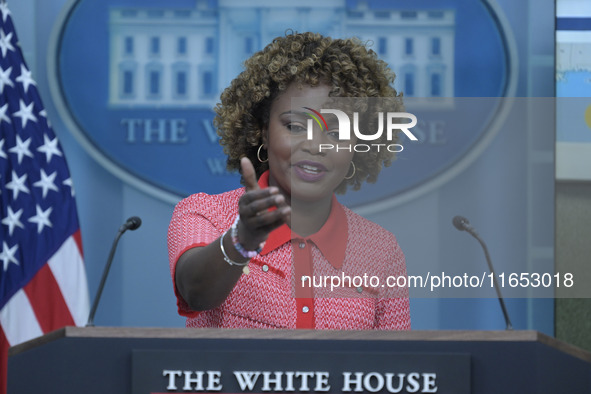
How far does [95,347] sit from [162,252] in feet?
7.62

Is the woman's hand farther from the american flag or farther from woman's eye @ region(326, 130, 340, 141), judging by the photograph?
the american flag

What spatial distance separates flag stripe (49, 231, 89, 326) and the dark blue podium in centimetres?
203

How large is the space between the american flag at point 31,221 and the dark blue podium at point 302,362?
2000mm

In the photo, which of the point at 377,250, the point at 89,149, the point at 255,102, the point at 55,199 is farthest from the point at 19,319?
the point at 377,250

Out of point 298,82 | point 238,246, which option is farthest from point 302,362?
point 298,82

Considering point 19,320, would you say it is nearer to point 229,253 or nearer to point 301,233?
point 301,233

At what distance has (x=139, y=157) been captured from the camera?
3498mm

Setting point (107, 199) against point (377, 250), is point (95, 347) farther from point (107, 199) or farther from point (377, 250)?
point (107, 199)

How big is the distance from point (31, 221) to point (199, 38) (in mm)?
1148

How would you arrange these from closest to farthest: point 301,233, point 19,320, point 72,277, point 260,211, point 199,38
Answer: point 260,211 < point 301,233 < point 19,320 < point 72,277 < point 199,38

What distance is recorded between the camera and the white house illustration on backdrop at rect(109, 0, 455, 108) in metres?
3.49

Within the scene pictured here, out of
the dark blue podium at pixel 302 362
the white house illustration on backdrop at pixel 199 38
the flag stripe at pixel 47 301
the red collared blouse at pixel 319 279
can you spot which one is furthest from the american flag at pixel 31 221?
the dark blue podium at pixel 302 362

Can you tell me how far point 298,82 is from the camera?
151 centimetres

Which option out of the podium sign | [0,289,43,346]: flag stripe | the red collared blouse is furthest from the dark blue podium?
[0,289,43,346]: flag stripe
